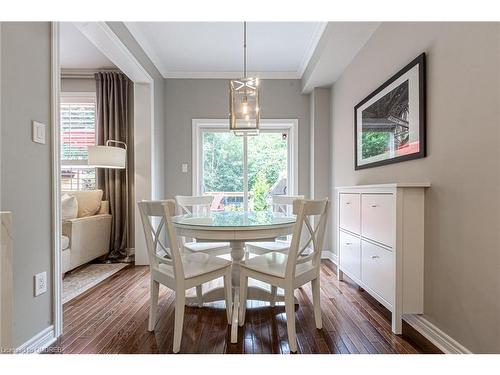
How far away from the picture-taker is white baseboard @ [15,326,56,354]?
142 centimetres

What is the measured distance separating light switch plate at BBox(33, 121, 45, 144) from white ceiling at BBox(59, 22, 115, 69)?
1860 millimetres

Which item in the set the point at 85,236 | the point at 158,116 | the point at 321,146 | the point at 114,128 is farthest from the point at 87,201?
the point at 321,146

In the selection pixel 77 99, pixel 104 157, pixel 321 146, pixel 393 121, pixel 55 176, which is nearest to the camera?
pixel 55 176

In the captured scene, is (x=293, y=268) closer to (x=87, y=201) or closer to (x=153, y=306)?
(x=153, y=306)

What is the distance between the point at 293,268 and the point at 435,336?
94 cm

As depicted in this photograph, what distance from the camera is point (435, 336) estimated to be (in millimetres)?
1562

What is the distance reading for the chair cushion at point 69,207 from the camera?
2.95 m

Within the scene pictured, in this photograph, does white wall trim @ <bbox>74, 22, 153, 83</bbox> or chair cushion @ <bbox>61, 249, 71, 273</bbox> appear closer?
white wall trim @ <bbox>74, 22, 153, 83</bbox>

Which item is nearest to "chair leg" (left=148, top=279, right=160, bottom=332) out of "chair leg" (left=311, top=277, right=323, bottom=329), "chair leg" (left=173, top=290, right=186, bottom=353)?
"chair leg" (left=173, top=290, right=186, bottom=353)

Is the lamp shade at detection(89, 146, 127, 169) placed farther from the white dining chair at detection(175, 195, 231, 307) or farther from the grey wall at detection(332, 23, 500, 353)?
the grey wall at detection(332, 23, 500, 353)

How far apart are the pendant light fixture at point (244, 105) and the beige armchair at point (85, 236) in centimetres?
212

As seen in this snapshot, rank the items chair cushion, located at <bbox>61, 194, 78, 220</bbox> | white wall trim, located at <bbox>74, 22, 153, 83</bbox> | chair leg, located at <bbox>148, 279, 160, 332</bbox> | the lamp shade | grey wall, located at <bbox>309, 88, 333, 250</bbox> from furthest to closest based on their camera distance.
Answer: grey wall, located at <bbox>309, 88, 333, 250</bbox> → the lamp shade → chair cushion, located at <bbox>61, 194, 78, 220</bbox> → white wall trim, located at <bbox>74, 22, 153, 83</bbox> → chair leg, located at <bbox>148, 279, 160, 332</bbox>

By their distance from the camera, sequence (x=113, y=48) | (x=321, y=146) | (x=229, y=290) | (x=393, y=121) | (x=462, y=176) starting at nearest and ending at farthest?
1. (x=462, y=176)
2. (x=229, y=290)
3. (x=393, y=121)
4. (x=113, y=48)
5. (x=321, y=146)
